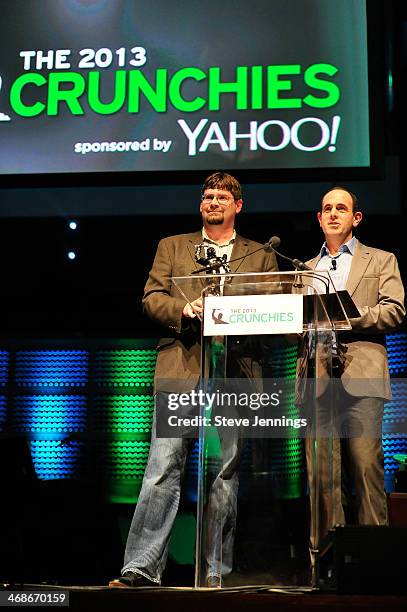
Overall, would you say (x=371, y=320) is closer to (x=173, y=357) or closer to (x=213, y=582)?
(x=173, y=357)

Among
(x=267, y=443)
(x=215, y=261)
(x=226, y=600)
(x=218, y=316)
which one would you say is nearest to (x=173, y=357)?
(x=215, y=261)

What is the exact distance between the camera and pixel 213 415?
251cm

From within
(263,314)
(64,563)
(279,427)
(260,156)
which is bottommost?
(64,563)

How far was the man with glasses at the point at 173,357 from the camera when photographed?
2.66m

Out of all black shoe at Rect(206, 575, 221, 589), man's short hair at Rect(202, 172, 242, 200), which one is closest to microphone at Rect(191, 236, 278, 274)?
man's short hair at Rect(202, 172, 242, 200)

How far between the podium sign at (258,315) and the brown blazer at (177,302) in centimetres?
22

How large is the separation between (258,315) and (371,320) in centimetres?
61

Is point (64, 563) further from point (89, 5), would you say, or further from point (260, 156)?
point (89, 5)

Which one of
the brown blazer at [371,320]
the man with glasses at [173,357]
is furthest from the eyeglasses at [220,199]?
the brown blazer at [371,320]

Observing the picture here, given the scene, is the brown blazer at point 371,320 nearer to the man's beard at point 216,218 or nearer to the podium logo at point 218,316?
the man's beard at point 216,218

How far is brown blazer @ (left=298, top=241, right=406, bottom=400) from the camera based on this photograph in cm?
293

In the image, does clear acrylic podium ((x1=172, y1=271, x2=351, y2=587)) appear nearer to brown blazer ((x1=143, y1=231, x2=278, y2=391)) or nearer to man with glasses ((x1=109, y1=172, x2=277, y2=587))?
man with glasses ((x1=109, y1=172, x2=277, y2=587))

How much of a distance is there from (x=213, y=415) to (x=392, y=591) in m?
0.68

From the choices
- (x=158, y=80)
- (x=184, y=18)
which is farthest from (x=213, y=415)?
(x=184, y=18)
